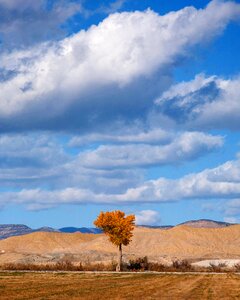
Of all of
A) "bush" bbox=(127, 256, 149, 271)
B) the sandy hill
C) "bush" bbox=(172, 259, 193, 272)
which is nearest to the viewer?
"bush" bbox=(127, 256, 149, 271)

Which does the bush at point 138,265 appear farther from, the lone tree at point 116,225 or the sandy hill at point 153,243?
the sandy hill at point 153,243

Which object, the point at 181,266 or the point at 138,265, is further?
the point at 181,266

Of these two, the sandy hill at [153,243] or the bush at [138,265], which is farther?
the sandy hill at [153,243]

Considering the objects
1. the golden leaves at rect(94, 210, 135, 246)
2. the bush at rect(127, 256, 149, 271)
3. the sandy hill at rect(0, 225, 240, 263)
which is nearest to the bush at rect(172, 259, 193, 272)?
the bush at rect(127, 256, 149, 271)

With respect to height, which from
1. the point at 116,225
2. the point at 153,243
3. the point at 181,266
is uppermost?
the point at 153,243

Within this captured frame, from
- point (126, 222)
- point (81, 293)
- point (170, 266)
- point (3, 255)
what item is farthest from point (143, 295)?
point (3, 255)

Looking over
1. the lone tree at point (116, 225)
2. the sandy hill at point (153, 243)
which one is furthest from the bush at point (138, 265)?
the sandy hill at point (153, 243)

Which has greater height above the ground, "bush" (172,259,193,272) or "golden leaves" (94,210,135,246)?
"golden leaves" (94,210,135,246)

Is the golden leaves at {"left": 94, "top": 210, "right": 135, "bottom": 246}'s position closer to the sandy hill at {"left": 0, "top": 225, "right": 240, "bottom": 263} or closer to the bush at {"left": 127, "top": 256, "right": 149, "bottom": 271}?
the bush at {"left": 127, "top": 256, "right": 149, "bottom": 271}

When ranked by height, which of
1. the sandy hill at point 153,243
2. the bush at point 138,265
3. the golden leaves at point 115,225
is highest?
the sandy hill at point 153,243

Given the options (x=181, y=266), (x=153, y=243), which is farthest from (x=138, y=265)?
(x=153, y=243)

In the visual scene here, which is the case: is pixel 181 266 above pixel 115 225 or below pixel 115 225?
below

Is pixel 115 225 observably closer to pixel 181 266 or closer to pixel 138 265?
pixel 138 265

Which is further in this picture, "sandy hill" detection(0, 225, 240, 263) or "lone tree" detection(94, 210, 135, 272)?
"sandy hill" detection(0, 225, 240, 263)
